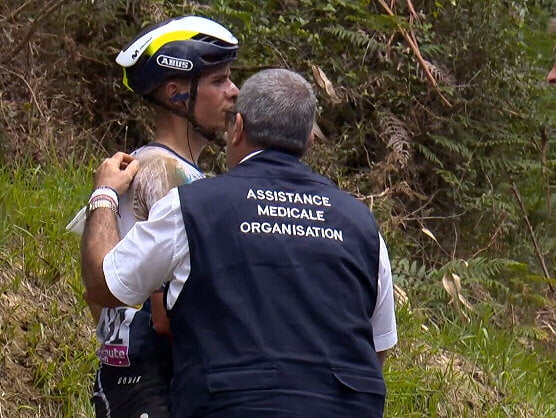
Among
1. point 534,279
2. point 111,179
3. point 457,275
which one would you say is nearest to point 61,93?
point 457,275

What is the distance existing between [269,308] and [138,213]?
0.85 meters

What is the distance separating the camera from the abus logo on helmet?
14.8 ft

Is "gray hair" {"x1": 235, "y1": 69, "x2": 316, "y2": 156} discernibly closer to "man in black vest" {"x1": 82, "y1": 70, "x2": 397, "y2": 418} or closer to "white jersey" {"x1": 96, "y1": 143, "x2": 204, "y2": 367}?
"man in black vest" {"x1": 82, "y1": 70, "x2": 397, "y2": 418}

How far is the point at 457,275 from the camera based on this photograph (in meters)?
8.58

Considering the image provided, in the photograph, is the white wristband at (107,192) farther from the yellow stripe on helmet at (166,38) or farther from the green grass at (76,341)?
the green grass at (76,341)

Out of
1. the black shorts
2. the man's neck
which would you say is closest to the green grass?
the black shorts

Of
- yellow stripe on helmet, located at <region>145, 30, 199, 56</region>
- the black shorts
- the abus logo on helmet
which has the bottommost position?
the black shorts

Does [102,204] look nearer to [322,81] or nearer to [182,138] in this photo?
[182,138]

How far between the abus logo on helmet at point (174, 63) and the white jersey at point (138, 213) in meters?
0.32

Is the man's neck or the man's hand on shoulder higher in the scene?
the man's hand on shoulder

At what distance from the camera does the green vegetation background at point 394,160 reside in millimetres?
6695

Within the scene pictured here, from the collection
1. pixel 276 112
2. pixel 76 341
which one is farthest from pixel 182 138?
pixel 76 341

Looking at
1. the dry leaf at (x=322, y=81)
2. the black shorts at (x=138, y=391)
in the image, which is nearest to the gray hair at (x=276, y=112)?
the black shorts at (x=138, y=391)

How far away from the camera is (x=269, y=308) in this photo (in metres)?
3.68
